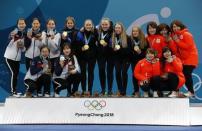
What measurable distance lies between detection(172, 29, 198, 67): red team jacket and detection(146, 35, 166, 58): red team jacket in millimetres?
294

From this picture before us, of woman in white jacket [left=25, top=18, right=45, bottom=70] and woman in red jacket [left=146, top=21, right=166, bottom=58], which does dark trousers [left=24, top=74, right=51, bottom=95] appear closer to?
woman in white jacket [left=25, top=18, right=45, bottom=70]

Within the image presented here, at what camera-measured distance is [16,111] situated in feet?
20.4

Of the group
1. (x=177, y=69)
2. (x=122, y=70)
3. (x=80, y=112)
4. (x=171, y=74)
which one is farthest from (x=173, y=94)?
(x=80, y=112)

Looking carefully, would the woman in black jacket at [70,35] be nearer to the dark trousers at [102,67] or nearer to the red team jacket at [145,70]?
the dark trousers at [102,67]

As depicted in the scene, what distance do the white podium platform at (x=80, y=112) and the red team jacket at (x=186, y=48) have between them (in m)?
1.40

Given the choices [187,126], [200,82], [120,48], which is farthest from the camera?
[200,82]

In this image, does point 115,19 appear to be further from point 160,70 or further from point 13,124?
point 13,124

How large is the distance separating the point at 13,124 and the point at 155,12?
4.51m

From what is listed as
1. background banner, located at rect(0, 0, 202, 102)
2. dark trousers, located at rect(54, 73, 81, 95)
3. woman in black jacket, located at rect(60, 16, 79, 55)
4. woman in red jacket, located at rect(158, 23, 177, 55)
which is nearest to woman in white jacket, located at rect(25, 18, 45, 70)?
woman in black jacket, located at rect(60, 16, 79, 55)

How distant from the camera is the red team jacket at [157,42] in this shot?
22.5ft

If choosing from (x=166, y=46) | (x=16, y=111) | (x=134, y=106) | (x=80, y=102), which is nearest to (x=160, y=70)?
(x=166, y=46)

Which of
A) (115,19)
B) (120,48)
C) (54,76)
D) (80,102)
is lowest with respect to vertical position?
(80,102)

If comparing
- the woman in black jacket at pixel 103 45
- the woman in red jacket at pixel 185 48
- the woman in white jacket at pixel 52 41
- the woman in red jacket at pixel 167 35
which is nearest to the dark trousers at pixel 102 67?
the woman in black jacket at pixel 103 45

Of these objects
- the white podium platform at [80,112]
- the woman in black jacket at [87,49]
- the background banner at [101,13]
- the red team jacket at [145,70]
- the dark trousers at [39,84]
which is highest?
the background banner at [101,13]
